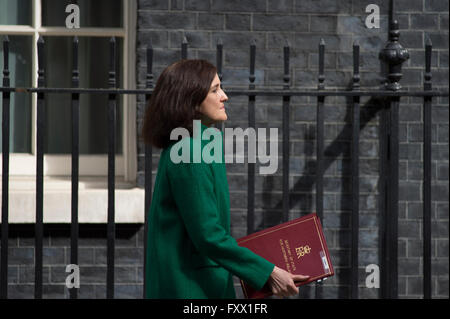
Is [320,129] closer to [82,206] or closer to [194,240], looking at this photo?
[82,206]

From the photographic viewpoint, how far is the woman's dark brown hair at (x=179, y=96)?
110 inches

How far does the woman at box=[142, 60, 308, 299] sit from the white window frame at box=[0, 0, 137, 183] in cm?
226

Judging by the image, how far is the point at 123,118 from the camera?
5.18m

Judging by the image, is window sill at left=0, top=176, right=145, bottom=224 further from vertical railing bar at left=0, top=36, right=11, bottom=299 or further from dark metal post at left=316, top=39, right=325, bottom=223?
dark metal post at left=316, top=39, right=325, bottom=223

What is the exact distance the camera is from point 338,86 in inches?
198

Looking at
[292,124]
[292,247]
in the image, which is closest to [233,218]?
[292,124]

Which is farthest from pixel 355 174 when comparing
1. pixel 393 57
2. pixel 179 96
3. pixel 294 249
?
pixel 179 96

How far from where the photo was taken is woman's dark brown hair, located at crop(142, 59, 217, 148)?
2.80m

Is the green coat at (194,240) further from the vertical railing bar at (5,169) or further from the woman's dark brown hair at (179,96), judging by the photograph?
the vertical railing bar at (5,169)

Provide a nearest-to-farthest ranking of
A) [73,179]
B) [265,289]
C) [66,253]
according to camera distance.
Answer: [265,289], [73,179], [66,253]

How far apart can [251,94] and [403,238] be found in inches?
64.9

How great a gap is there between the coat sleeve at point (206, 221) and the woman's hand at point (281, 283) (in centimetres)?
4

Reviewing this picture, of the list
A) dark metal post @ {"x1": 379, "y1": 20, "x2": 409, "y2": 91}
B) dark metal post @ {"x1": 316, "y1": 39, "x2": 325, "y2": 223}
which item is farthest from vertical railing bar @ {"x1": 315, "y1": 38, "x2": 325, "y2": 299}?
dark metal post @ {"x1": 379, "y1": 20, "x2": 409, "y2": 91}

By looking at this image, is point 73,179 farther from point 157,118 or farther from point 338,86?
point 338,86
